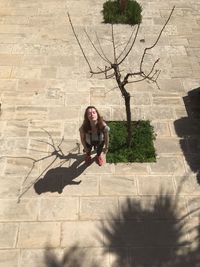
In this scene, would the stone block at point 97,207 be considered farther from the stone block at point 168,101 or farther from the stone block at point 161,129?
the stone block at point 168,101

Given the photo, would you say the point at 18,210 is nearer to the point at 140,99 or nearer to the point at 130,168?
the point at 130,168

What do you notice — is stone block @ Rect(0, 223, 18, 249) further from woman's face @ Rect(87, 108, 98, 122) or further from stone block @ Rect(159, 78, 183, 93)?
stone block @ Rect(159, 78, 183, 93)

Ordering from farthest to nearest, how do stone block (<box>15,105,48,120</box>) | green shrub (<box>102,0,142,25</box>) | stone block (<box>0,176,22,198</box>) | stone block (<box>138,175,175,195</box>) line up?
green shrub (<box>102,0,142,25</box>) → stone block (<box>15,105,48,120</box>) → stone block (<box>138,175,175,195</box>) → stone block (<box>0,176,22,198</box>)

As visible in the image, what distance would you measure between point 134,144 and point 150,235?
226cm

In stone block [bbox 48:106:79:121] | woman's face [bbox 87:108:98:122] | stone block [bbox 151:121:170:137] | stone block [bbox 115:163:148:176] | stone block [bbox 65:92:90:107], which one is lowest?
stone block [bbox 115:163:148:176]

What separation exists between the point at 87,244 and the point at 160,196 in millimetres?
1850

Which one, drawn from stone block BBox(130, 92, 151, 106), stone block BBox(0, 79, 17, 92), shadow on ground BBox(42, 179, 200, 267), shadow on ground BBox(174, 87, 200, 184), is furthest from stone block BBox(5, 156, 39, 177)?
shadow on ground BBox(174, 87, 200, 184)

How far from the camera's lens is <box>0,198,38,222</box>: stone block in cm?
749

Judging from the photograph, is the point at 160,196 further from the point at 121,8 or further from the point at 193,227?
the point at 121,8

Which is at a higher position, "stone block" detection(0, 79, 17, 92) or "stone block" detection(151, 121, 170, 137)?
"stone block" detection(0, 79, 17, 92)

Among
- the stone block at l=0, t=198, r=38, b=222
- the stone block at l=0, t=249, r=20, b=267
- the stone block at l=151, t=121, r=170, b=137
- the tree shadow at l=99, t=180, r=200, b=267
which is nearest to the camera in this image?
the stone block at l=0, t=249, r=20, b=267

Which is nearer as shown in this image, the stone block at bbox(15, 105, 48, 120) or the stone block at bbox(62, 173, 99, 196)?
the stone block at bbox(62, 173, 99, 196)

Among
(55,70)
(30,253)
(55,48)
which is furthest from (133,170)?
(55,48)

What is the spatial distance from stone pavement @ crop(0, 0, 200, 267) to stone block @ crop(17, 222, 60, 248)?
0.02 m
